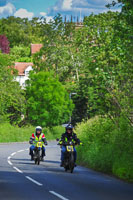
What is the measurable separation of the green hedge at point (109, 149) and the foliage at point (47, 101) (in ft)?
143

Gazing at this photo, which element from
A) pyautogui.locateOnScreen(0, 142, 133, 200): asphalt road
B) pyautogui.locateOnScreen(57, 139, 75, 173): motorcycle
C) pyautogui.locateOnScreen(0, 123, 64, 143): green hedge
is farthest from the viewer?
pyautogui.locateOnScreen(0, 123, 64, 143): green hedge

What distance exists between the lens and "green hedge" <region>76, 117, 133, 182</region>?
65.0 feet

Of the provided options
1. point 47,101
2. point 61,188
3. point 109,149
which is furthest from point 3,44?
point 61,188

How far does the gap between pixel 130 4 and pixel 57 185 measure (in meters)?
6.71

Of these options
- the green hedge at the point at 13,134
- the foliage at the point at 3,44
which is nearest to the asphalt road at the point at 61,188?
the green hedge at the point at 13,134

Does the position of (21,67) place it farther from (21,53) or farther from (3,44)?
(21,53)

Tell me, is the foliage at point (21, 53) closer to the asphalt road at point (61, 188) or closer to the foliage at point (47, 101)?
the foliage at point (47, 101)

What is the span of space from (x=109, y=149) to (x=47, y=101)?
51026 mm

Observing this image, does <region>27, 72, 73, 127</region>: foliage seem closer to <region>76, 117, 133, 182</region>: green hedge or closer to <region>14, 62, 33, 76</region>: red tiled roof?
<region>14, 62, 33, 76</region>: red tiled roof

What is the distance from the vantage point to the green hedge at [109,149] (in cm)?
1982

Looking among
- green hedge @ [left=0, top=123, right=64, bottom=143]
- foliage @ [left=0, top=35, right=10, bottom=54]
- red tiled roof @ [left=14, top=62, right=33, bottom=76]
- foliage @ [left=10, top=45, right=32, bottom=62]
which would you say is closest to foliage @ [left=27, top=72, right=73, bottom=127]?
green hedge @ [left=0, top=123, right=64, bottom=143]

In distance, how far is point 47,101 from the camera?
2876 inches

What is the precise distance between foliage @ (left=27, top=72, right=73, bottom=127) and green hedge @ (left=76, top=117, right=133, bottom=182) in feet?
143

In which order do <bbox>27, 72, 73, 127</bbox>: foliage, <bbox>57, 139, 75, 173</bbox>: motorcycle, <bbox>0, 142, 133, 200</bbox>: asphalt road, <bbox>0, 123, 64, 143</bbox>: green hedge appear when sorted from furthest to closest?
<bbox>27, 72, 73, 127</bbox>: foliage → <bbox>0, 123, 64, 143</bbox>: green hedge → <bbox>57, 139, 75, 173</bbox>: motorcycle → <bbox>0, 142, 133, 200</bbox>: asphalt road
